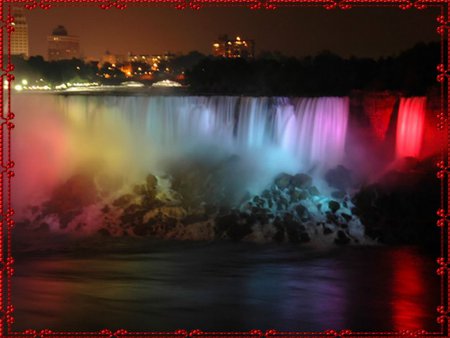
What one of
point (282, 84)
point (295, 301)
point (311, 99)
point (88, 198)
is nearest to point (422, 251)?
point (295, 301)

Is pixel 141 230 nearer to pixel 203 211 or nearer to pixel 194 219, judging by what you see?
pixel 194 219

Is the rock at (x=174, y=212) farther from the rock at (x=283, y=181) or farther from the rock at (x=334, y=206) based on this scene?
the rock at (x=334, y=206)

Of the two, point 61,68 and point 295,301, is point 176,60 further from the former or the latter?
point 295,301

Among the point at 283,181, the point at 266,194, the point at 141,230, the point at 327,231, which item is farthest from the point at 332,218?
the point at 141,230

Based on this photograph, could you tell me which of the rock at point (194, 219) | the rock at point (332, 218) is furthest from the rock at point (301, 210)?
the rock at point (194, 219)

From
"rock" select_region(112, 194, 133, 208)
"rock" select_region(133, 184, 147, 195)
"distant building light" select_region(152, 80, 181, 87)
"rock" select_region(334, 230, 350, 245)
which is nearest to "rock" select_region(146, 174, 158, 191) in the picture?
"rock" select_region(133, 184, 147, 195)

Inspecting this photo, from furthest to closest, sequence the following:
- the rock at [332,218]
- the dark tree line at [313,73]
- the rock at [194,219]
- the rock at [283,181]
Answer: the dark tree line at [313,73]
the rock at [283,181]
the rock at [194,219]
the rock at [332,218]
